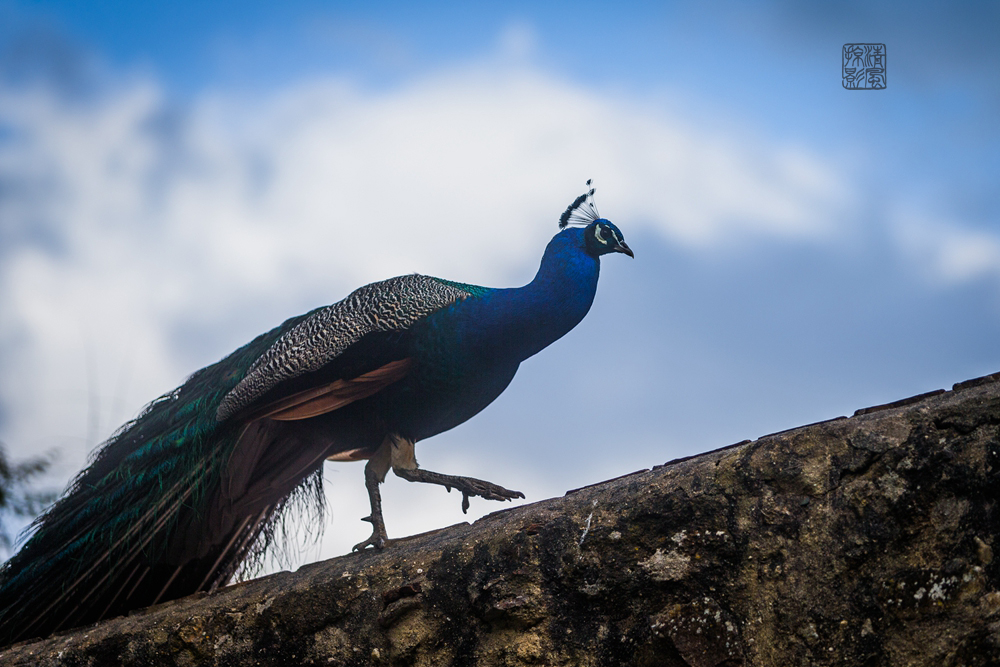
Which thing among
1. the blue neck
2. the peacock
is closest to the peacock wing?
the peacock

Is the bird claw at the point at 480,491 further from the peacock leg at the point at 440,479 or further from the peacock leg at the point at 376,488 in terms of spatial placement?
the peacock leg at the point at 376,488

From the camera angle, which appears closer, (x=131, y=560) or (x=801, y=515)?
(x=801, y=515)

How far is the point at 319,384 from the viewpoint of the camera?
5332 mm

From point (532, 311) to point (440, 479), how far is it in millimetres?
1124

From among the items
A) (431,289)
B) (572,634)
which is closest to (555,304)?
(431,289)

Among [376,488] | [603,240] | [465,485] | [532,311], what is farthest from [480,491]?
[603,240]

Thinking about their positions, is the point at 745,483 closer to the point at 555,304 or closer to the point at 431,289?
the point at 555,304

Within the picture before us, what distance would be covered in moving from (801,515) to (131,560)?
3514 mm

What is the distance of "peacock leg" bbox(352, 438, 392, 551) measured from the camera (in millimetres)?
4840

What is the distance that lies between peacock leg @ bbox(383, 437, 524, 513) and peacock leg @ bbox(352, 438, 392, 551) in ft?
0.16

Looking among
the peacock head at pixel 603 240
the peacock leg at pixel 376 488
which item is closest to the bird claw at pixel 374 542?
the peacock leg at pixel 376 488

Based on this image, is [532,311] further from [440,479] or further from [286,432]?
[286,432]

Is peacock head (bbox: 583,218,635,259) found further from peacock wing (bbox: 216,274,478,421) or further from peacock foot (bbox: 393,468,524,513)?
peacock foot (bbox: 393,468,524,513)

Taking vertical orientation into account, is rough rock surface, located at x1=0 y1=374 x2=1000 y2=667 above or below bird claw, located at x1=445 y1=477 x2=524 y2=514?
below
